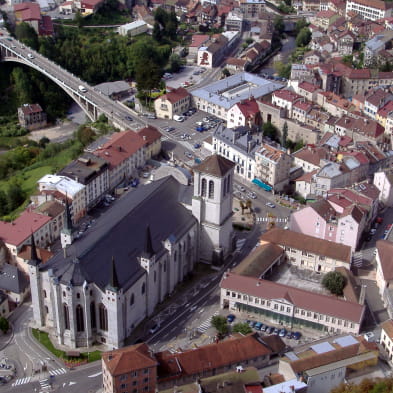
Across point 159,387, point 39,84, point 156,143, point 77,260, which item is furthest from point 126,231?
point 39,84

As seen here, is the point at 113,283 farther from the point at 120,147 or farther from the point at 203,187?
the point at 120,147

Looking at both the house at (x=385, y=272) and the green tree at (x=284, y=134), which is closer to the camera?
the house at (x=385, y=272)

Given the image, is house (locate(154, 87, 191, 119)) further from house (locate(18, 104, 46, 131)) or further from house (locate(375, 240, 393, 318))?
house (locate(375, 240, 393, 318))

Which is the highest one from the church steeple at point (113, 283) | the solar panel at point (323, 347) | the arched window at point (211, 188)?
the arched window at point (211, 188)

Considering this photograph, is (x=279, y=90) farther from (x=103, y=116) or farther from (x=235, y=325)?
(x=235, y=325)

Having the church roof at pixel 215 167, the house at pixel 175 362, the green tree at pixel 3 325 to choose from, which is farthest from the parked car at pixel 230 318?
the green tree at pixel 3 325

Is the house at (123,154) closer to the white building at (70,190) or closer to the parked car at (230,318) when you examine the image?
the white building at (70,190)

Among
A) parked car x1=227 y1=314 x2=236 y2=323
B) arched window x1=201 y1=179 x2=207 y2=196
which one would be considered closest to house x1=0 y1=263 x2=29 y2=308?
arched window x1=201 y1=179 x2=207 y2=196

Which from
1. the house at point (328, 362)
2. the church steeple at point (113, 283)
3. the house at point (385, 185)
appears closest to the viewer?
the house at point (328, 362)
